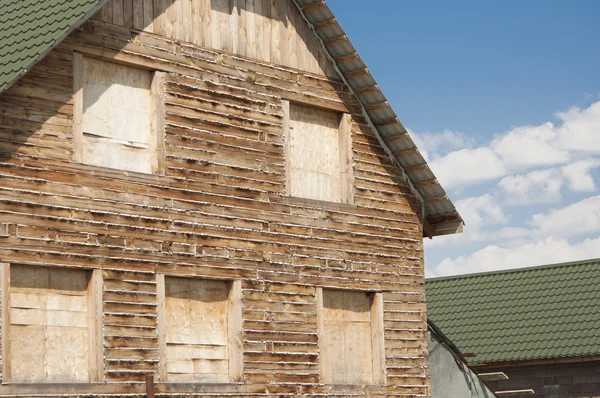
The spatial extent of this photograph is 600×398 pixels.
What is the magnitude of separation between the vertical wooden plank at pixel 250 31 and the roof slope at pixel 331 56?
3.68 feet

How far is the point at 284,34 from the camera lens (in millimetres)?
22453

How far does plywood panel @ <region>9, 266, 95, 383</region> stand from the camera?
57.7ft

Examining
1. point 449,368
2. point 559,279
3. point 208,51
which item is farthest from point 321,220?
point 559,279

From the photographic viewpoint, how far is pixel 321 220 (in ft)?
72.6

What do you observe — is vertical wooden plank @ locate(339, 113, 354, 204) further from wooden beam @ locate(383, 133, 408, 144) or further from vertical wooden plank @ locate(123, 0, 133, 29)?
vertical wooden plank @ locate(123, 0, 133, 29)

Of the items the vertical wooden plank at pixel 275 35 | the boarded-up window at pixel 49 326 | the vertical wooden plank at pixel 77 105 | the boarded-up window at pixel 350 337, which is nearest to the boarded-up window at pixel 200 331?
the boarded-up window at pixel 49 326

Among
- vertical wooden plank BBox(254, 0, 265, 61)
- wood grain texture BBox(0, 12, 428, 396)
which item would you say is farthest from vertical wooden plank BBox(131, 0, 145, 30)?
vertical wooden plank BBox(254, 0, 265, 61)

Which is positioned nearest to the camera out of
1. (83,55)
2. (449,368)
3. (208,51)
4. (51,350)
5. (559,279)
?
(51,350)

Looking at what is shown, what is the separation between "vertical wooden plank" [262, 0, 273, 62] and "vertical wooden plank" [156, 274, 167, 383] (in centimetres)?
477

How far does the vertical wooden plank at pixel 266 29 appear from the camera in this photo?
2202 centimetres

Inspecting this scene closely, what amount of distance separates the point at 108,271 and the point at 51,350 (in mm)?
1484

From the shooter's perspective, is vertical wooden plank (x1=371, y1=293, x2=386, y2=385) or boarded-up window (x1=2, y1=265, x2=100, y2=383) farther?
vertical wooden plank (x1=371, y1=293, x2=386, y2=385)

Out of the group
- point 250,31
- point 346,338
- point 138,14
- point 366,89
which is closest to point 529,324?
point 346,338

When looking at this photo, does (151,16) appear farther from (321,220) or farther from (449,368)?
(449,368)
